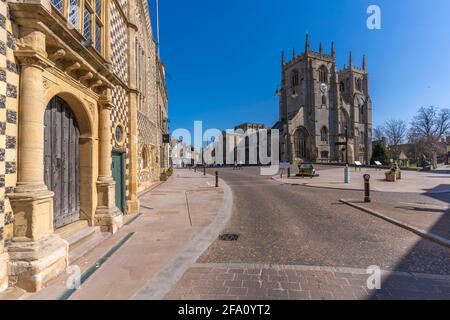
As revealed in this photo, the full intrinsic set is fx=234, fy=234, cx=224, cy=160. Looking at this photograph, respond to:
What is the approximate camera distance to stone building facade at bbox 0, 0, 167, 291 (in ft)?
11.2

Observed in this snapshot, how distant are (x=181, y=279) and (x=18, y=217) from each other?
2.62 metres

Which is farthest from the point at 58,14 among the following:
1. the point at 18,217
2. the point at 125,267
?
the point at 125,267

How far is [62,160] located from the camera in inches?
202

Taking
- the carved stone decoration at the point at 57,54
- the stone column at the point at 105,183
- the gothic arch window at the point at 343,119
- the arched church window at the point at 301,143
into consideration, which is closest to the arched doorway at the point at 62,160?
the stone column at the point at 105,183

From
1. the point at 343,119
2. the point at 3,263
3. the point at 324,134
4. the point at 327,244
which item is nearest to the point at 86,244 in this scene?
the point at 3,263

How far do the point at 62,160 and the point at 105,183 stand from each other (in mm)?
1220

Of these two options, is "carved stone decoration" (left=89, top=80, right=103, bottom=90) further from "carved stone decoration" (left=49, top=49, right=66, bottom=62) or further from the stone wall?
the stone wall

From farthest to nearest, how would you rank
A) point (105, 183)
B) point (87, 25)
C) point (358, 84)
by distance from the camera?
1. point (358, 84)
2. point (105, 183)
3. point (87, 25)

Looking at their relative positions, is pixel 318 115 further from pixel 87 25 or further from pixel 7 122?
pixel 7 122

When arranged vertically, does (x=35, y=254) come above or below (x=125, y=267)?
above

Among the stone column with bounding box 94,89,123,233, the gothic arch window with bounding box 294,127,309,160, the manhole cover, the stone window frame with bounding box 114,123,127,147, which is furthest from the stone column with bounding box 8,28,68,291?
the gothic arch window with bounding box 294,127,309,160

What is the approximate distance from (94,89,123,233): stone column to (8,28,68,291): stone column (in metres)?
2.23
